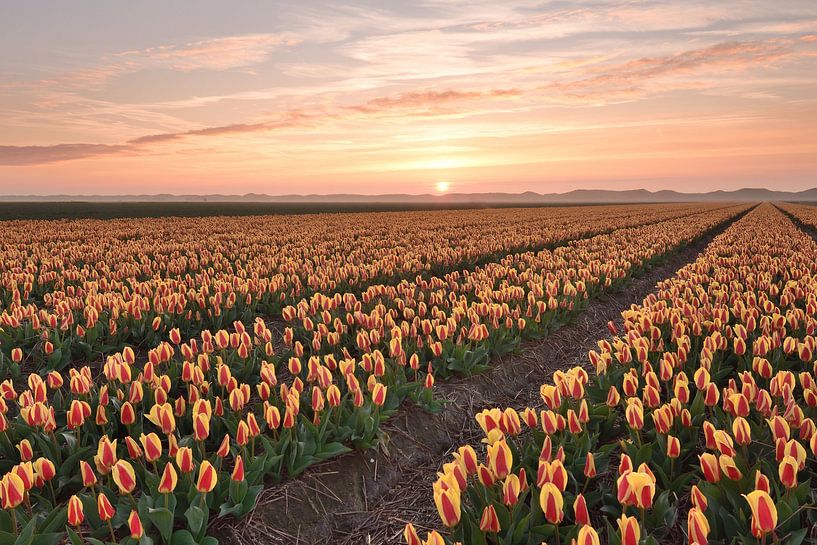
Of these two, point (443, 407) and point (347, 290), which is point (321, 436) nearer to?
point (443, 407)

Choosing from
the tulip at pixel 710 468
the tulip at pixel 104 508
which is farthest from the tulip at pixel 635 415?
the tulip at pixel 104 508

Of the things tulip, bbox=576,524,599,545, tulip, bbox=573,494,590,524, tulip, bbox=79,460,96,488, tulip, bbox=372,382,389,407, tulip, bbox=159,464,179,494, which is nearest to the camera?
tulip, bbox=576,524,599,545

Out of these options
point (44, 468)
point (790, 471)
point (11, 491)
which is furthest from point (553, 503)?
point (44, 468)

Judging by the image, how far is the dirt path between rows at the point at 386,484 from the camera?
3.60 meters

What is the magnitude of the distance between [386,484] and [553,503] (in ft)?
6.94

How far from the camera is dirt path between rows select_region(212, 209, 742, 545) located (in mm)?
3598

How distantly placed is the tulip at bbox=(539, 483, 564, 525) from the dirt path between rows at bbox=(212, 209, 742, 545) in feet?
5.29

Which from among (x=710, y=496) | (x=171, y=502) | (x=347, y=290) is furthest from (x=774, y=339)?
(x=347, y=290)

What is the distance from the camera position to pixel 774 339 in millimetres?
4930

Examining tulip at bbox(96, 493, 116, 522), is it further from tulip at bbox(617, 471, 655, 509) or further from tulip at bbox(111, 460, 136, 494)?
tulip at bbox(617, 471, 655, 509)

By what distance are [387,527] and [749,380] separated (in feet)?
8.93

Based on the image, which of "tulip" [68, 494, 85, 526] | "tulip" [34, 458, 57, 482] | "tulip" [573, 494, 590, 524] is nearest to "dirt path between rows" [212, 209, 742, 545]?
"tulip" [68, 494, 85, 526]

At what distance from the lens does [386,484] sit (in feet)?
14.1

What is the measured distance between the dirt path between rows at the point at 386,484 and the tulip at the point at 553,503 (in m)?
1.61
